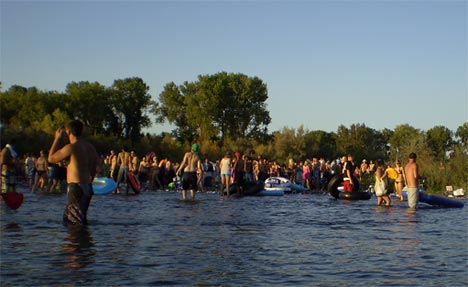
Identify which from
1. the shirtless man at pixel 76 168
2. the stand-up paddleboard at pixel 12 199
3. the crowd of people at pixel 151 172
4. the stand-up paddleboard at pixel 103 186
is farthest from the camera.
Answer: the stand-up paddleboard at pixel 103 186

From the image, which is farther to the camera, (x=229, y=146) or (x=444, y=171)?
(x=229, y=146)

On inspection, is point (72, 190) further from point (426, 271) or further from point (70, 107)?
point (70, 107)

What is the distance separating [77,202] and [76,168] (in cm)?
54

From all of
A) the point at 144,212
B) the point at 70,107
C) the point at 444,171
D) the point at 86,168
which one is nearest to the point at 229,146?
the point at 70,107

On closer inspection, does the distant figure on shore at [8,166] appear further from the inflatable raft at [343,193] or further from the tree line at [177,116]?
the tree line at [177,116]

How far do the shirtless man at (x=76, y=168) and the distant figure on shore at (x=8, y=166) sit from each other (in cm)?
678

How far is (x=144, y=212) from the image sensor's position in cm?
1527

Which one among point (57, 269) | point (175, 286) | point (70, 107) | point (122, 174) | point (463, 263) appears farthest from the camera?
point (70, 107)

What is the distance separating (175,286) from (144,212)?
865cm

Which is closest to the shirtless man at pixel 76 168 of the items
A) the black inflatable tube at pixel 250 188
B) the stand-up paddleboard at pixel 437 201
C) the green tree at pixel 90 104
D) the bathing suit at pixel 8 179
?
the bathing suit at pixel 8 179

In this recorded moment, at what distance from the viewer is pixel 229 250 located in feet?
30.3

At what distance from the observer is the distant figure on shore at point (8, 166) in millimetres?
16875

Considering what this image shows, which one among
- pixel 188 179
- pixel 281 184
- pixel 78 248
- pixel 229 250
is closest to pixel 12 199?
pixel 78 248

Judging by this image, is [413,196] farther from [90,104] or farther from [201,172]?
[90,104]
